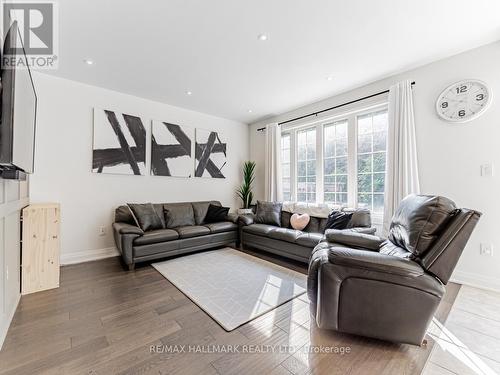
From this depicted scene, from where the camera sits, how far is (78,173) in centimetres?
326

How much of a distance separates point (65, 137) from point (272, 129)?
11.5ft

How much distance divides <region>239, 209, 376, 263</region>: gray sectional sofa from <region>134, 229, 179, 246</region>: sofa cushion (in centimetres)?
125

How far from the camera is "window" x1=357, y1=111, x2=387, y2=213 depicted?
3.29m

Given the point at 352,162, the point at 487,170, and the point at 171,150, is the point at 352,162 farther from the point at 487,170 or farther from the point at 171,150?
the point at 171,150

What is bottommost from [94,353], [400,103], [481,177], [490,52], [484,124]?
[94,353]

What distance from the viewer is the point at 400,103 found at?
2.92 m

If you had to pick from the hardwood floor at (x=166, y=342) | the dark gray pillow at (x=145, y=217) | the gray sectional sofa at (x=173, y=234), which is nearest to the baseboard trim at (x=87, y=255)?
the gray sectional sofa at (x=173, y=234)

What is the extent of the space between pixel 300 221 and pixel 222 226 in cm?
134

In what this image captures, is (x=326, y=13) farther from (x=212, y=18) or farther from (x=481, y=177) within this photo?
(x=481, y=177)

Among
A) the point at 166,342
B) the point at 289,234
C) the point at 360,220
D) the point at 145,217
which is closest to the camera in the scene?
the point at 166,342

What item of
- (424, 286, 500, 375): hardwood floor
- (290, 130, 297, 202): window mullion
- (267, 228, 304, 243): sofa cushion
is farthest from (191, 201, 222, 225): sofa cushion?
(424, 286, 500, 375): hardwood floor

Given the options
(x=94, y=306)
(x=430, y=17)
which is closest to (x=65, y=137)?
(x=94, y=306)

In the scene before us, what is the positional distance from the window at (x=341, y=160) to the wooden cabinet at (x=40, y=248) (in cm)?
373

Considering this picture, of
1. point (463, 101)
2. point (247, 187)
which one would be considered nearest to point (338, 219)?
point (463, 101)
